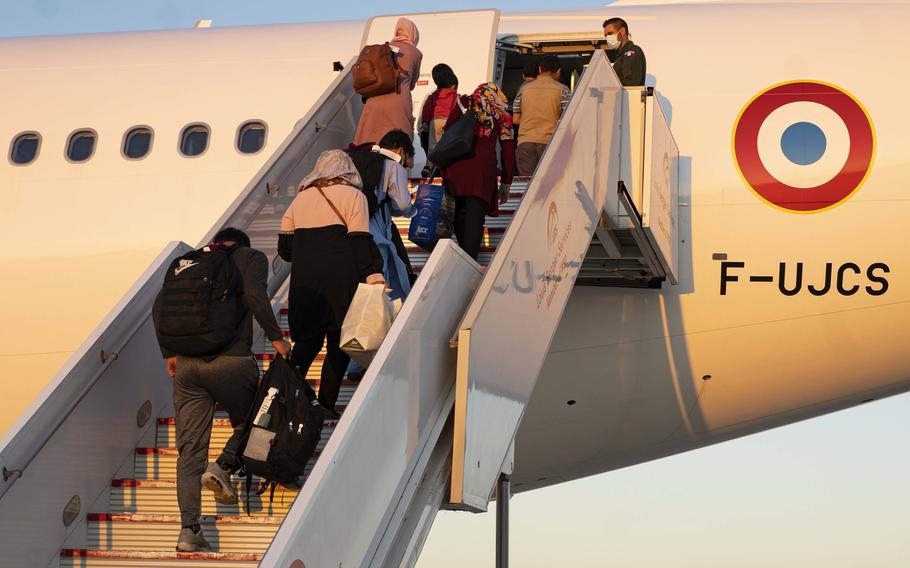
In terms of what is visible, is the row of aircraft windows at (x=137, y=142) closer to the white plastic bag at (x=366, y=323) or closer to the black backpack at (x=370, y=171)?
the black backpack at (x=370, y=171)

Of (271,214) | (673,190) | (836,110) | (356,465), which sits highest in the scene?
(836,110)

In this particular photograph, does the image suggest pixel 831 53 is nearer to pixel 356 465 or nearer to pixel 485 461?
pixel 485 461

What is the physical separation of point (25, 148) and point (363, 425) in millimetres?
7494

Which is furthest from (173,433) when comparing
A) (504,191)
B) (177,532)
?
(504,191)

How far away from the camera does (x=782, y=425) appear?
11109 millimetres

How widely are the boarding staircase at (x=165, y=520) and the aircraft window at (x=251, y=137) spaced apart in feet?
13.8

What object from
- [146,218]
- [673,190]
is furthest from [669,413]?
[146,218]

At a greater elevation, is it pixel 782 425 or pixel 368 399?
pixel 782 425

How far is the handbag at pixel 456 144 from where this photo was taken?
308 inches

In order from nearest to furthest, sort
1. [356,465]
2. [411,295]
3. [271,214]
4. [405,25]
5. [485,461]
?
1. [356,465]
2. [411,295]
3. [485,461]
4. [271,214]
5. [405,25]

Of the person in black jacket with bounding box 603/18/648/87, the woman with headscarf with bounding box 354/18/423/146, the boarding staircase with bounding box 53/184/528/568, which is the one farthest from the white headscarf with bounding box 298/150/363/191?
the person in black jacket with bounding box 603/18/648/87

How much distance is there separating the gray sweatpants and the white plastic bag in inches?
25.4

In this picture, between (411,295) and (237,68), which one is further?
(237,68)

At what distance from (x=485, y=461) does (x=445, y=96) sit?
369 centimetres
